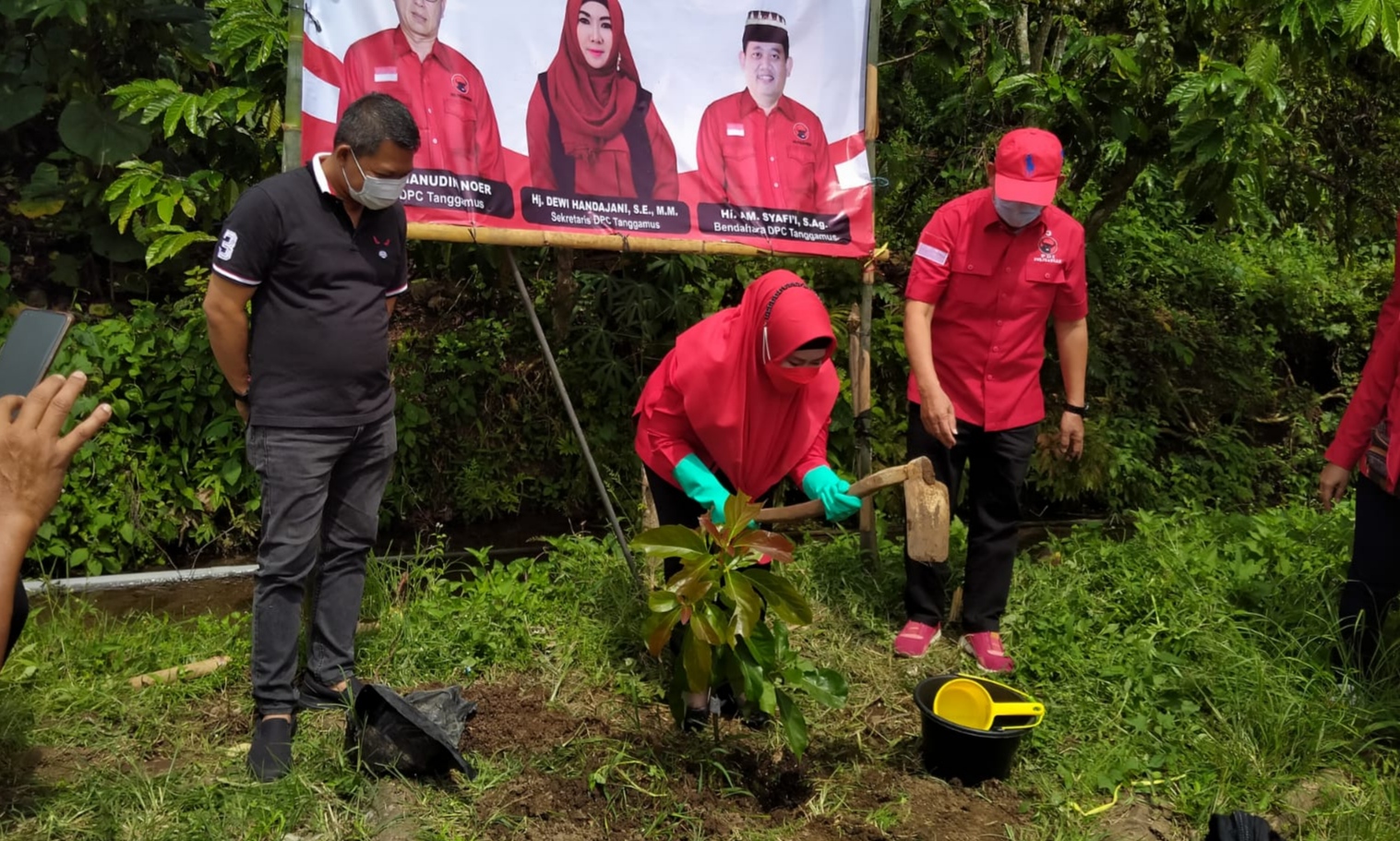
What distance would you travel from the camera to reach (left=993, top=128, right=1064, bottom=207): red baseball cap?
3.37 meters

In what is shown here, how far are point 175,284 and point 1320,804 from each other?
5.86 metres

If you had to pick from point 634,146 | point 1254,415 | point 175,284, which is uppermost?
point 634,146

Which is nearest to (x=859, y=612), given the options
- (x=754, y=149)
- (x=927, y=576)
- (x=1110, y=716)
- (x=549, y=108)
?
(x=927, y=576)

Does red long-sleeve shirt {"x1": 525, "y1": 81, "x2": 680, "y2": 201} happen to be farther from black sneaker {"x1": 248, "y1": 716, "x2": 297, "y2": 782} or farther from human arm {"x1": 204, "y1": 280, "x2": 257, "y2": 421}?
black sneaker {"x1": 248, "y1": 716, "x2": 297, "y2": 782}

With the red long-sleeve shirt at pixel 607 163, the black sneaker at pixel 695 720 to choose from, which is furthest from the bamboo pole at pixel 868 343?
the black sneaker at pixel 695 720

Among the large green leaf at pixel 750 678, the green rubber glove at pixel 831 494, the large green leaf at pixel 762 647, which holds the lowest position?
the large green leaf at pixel 750 678

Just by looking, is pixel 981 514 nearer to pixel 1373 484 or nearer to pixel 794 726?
pixel 1373 484

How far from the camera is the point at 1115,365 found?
6500 mm

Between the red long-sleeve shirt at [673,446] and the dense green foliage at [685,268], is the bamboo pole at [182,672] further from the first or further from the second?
the red long-sleeve shirt at [673,446]

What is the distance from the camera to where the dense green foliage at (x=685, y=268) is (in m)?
4.43

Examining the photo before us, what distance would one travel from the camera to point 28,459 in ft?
5.52

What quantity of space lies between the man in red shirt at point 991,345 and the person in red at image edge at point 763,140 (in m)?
0.73

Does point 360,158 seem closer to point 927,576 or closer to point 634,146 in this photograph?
point 634,146

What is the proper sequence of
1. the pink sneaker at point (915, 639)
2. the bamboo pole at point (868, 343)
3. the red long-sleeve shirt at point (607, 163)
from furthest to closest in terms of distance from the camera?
the bamboo pole at point (868, 343) → the pink sneaker at point (915, 639) → the red long-sleeve shirt at point (607, 163)
